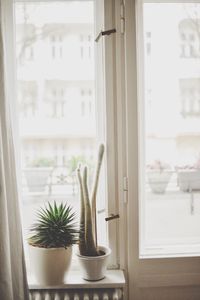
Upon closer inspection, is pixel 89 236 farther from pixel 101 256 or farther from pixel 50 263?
pixel 50 263

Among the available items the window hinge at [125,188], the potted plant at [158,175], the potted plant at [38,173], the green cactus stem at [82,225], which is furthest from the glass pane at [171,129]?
the potted plant at [38,173]

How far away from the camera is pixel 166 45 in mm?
2057

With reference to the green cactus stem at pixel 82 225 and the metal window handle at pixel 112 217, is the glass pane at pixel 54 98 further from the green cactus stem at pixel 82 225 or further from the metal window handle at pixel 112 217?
the green cactus stem at pixel 82 225

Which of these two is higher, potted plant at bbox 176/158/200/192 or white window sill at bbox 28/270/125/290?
potted plant at bbox 176/158/200/192

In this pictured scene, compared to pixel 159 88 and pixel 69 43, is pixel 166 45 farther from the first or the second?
pixel 69 43

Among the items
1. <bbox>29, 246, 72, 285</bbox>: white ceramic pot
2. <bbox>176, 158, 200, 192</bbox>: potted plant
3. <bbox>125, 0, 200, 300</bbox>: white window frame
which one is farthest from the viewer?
<bbox>176, 158, 200, 192</bbox>: potted plant

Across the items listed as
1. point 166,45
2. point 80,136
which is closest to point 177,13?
point 166,45

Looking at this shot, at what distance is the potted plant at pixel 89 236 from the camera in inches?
74.5

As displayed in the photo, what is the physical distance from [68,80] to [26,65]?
22 cm

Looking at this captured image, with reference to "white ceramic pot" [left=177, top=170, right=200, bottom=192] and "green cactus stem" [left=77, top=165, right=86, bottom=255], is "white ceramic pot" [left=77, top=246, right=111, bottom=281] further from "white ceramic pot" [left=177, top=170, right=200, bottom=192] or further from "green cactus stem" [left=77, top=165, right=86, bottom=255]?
"white ceramic pot" [left=177, top=170, right=200, bottom=192]

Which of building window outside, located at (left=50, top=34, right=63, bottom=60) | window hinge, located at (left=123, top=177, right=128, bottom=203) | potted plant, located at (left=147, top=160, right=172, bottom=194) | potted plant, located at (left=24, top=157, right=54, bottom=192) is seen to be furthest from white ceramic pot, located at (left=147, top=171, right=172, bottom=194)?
building window outside, located at (left=50, top=34, right=63, bottom=60)

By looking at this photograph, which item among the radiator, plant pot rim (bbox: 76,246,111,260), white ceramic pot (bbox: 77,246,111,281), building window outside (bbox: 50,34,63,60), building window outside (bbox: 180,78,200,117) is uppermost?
building window outside (bbox: 50,34,63,60)

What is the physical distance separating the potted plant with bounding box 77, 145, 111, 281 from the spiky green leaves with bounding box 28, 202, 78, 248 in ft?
0.18

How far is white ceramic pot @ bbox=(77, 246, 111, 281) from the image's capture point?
1.88 m
